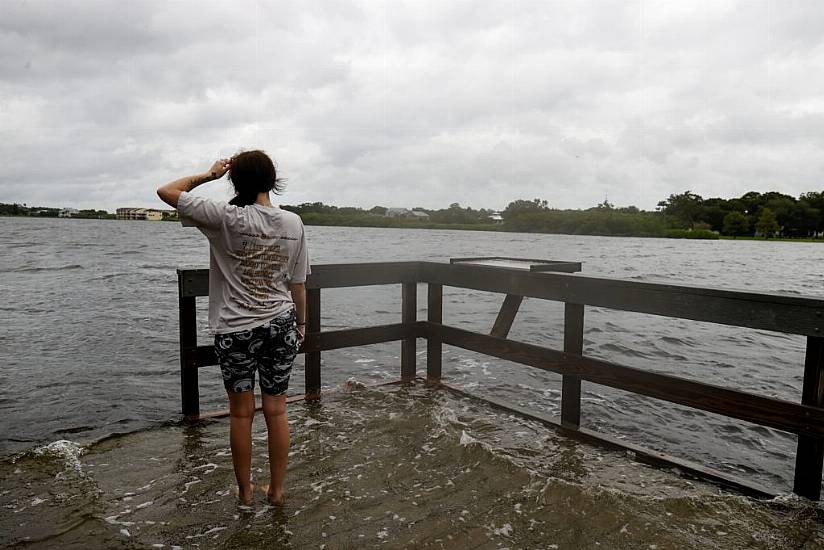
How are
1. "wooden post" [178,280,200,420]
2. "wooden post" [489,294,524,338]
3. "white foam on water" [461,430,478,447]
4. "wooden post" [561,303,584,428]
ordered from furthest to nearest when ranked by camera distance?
"wooden post" [489,294,524,338] → "wooden post" [178,280,200,420] → "wooden post" [561,303,584,428] → "white foam on water" [461,430,478,447]

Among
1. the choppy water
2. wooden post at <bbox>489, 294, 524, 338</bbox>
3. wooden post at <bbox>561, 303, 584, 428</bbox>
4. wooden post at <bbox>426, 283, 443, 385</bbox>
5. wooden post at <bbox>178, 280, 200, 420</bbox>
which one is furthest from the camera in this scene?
the choppy water

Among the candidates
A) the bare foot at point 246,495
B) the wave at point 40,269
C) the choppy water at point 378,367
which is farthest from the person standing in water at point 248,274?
the wave at point 40,269

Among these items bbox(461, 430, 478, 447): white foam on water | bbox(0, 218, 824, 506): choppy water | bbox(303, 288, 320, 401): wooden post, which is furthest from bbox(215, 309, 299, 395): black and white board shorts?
bbox(0, 218, 824, 506): choppy water

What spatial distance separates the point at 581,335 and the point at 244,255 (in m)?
2.88

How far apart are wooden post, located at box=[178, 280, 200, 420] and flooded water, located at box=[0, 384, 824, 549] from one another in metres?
0.26

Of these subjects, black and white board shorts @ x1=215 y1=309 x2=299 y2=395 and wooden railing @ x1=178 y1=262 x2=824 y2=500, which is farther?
wooden railing @ x1=178 y1=262 x2=824 y2=500

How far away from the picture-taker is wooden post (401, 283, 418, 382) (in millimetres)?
6059

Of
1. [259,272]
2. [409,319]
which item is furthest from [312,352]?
[259,272]

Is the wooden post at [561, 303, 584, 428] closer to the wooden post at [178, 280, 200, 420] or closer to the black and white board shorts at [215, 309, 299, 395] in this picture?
the black and white board shorts at [215, 309, 299, 395]

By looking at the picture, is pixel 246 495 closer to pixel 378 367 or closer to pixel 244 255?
pixel 244 255

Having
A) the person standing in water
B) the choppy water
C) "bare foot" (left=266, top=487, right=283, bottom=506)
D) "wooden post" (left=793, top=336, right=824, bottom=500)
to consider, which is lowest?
the choppy water

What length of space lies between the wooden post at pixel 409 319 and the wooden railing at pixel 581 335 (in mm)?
11

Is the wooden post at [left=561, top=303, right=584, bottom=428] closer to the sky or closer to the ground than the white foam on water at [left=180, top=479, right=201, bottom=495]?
closer to the sky

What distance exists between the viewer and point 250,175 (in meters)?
3.18
